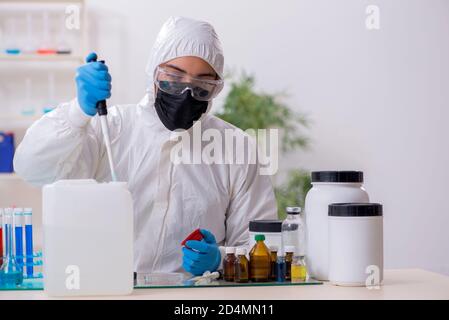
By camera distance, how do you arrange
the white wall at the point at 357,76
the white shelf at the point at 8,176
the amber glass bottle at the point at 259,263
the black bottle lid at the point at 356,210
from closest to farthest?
1. the black bottle lid at the point at 356,210
2. the amber glass bottle at the point at 259,263
3. the white shelf at the point at 8,176
4. the white wall at the point at 357,76

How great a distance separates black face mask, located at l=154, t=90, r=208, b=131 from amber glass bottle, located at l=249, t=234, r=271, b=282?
0.61 meters

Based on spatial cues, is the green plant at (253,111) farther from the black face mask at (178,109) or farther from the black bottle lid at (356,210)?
the black bottle lid at (356,210)

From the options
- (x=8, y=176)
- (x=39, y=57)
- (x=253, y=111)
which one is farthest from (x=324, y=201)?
(x=39, y=57)

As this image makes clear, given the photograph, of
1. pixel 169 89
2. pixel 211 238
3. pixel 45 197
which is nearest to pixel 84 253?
pixel 45 197

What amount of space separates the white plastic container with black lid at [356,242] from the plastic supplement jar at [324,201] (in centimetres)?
8

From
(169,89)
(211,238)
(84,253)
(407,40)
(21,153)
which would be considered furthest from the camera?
(407,40)

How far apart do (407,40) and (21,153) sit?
3.48m

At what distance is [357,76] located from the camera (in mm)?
4637

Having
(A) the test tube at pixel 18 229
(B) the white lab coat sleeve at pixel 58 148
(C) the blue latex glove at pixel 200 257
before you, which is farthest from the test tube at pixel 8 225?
(C) the blue latex glove at pixel 200 257

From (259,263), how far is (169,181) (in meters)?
0.64

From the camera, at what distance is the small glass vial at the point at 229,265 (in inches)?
64.5

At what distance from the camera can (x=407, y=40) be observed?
186 inches

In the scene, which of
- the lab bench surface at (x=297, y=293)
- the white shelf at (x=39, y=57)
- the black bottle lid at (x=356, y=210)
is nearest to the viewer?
the lab bench surface at (x=297, y=293)

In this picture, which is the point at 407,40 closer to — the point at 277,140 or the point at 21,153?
the point at 277,140
